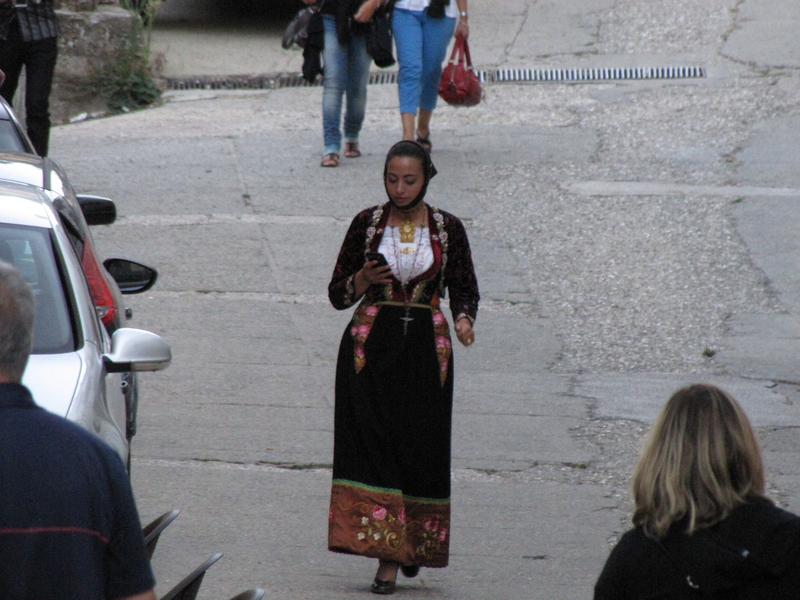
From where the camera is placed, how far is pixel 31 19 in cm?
893

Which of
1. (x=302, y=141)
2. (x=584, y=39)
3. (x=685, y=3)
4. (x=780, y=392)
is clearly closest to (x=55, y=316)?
(x=780, y=392)

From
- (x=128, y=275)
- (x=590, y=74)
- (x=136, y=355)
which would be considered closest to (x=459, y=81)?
(x=590, y=74)

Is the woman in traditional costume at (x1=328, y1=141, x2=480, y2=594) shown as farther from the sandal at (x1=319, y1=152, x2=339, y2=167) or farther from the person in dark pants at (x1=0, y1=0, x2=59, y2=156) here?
the sandal at (x1=319, y1=152, x2=339, y2=167)

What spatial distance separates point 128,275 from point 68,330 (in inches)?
61.8

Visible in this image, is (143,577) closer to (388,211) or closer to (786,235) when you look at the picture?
(388,211)

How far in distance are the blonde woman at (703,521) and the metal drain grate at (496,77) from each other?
1130cm

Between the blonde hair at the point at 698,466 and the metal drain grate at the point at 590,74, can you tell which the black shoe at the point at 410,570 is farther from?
the metal drain grate at the point at 590,74

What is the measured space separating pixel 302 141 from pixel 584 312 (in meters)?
4.27

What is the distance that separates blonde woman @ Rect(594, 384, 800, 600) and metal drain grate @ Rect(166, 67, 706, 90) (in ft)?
37.1

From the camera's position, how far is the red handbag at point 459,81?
1021cm

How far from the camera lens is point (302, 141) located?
11.7m

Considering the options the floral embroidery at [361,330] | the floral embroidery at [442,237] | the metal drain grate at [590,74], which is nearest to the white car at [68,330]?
the floral embroidery at [361,330]

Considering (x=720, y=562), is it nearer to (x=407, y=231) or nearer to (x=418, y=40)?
(x=407, y=231)

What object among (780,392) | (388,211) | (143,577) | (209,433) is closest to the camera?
(143,577)
